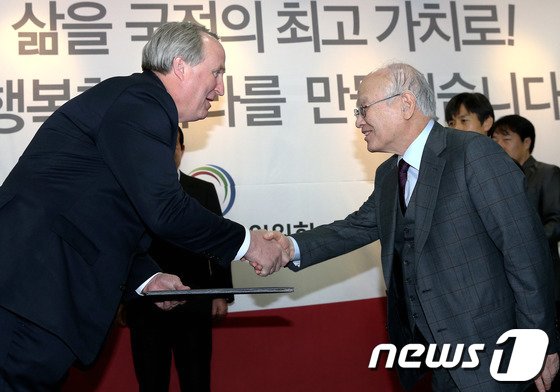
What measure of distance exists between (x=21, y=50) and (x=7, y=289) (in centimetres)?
265

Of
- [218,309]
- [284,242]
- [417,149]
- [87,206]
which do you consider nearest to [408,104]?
[417,149]

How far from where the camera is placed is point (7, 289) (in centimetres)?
179

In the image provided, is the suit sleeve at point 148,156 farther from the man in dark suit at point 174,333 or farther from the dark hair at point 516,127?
the dark hair at point 516,127

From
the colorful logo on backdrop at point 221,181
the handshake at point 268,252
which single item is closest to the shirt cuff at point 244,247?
the handshake at point 268,252

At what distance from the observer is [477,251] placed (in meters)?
2.22

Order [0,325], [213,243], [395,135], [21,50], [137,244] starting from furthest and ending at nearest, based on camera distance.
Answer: [21,50], [395,135], [213,243], [137,244], [0,325]

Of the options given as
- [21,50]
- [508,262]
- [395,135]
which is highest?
[21,50]

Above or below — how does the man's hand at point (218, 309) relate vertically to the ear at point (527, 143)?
below

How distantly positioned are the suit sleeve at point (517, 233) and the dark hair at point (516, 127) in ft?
5.75

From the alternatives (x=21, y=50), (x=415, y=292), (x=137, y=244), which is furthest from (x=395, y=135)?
(x=21, y=50)

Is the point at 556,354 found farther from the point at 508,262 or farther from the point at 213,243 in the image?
the point at 213,243

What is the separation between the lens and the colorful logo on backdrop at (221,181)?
411cm

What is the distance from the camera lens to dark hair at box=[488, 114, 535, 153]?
3.88 m

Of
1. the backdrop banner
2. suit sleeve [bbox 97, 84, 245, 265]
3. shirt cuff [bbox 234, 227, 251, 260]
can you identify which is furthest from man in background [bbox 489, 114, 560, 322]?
suit sleeve [bbox 97, 84, 245, 265]
